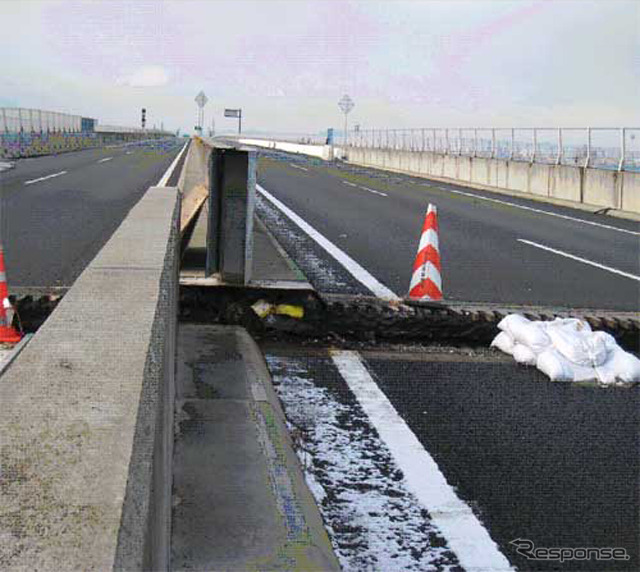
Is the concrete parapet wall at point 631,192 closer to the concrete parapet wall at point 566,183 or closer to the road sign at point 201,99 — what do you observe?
the concrete parapet wall at point 566,183

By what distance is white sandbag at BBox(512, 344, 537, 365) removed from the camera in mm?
6137

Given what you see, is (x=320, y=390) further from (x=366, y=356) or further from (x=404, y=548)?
(x=404, y=548)

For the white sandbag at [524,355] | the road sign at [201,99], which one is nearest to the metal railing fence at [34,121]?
the road sign at [201,99]

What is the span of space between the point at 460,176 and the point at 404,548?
105ft

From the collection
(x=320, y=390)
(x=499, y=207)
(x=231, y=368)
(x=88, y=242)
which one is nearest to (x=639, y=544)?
(x=320, y=390)

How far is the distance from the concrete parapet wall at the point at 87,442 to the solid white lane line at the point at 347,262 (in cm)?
505

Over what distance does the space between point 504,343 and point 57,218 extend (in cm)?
986

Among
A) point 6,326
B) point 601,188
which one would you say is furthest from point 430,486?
point 601,188

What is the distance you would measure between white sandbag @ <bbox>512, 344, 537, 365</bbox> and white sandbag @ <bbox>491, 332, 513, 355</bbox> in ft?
0.36

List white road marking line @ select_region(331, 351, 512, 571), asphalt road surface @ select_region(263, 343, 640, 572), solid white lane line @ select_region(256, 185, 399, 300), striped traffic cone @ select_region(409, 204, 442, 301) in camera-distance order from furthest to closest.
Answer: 1. solid white lane line @ select_region(256, 185, 399, 300)
2. striped traffic cone @ select_region(409, 204, 442, 301)
3. asphalt road surface @ select_region(263, 343, 640, 572)
4. white road marking line @ select_region(331, 351, 512, 571)

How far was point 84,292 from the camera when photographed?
11.2 ft

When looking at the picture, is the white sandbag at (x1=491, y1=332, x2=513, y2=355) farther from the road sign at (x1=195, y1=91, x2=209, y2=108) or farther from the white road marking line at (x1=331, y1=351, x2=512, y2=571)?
the road sign at (x1=195, y1=91, x2=209, y2=108)

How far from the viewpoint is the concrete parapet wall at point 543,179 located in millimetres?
21562

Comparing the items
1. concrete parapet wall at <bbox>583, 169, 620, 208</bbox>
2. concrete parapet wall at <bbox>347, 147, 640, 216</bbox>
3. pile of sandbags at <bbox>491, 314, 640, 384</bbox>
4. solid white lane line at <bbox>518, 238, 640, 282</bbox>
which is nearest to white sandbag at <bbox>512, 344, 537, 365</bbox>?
pile of sandbags at <bbox>491, 314, 640, 384</bbox>
